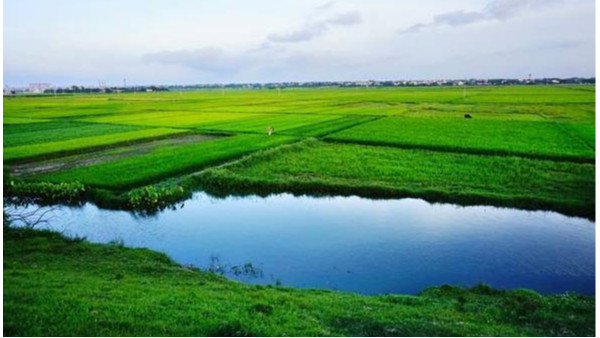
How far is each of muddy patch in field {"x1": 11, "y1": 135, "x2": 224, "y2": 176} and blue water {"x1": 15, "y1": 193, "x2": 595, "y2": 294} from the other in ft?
23.8

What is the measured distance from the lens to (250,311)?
26.9 feet

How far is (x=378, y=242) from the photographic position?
1590 centimetres

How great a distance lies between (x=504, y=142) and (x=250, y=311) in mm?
26864

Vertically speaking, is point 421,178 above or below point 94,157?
below

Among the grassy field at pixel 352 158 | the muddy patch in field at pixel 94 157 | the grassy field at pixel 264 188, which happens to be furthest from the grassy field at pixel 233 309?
the muddy patch in field at pixel 94 157

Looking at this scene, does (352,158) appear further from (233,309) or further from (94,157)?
(233,309)

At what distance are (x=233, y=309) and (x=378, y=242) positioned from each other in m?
8.37

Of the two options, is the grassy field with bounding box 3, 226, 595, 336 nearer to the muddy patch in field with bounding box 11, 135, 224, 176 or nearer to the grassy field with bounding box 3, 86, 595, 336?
the grassy field with bounding box 3, 86, 595, 336

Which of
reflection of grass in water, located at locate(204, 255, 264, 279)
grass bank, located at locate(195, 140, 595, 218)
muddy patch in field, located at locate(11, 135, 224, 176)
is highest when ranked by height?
muddy patch in field, located at locate(11, 135, 224, 176)

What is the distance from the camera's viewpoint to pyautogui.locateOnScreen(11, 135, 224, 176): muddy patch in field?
83.8ft

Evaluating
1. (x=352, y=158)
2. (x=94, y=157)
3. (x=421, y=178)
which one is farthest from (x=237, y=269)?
(x=94, y=157)

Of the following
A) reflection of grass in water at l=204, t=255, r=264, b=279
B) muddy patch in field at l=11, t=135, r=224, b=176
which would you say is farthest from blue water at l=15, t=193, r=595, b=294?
muddy patch in field at l=11, t=135, r=224, b=176

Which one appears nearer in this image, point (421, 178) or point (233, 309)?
point (233, 309)

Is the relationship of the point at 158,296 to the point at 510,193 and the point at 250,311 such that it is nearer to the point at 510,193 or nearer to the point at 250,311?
the point at 250,311
